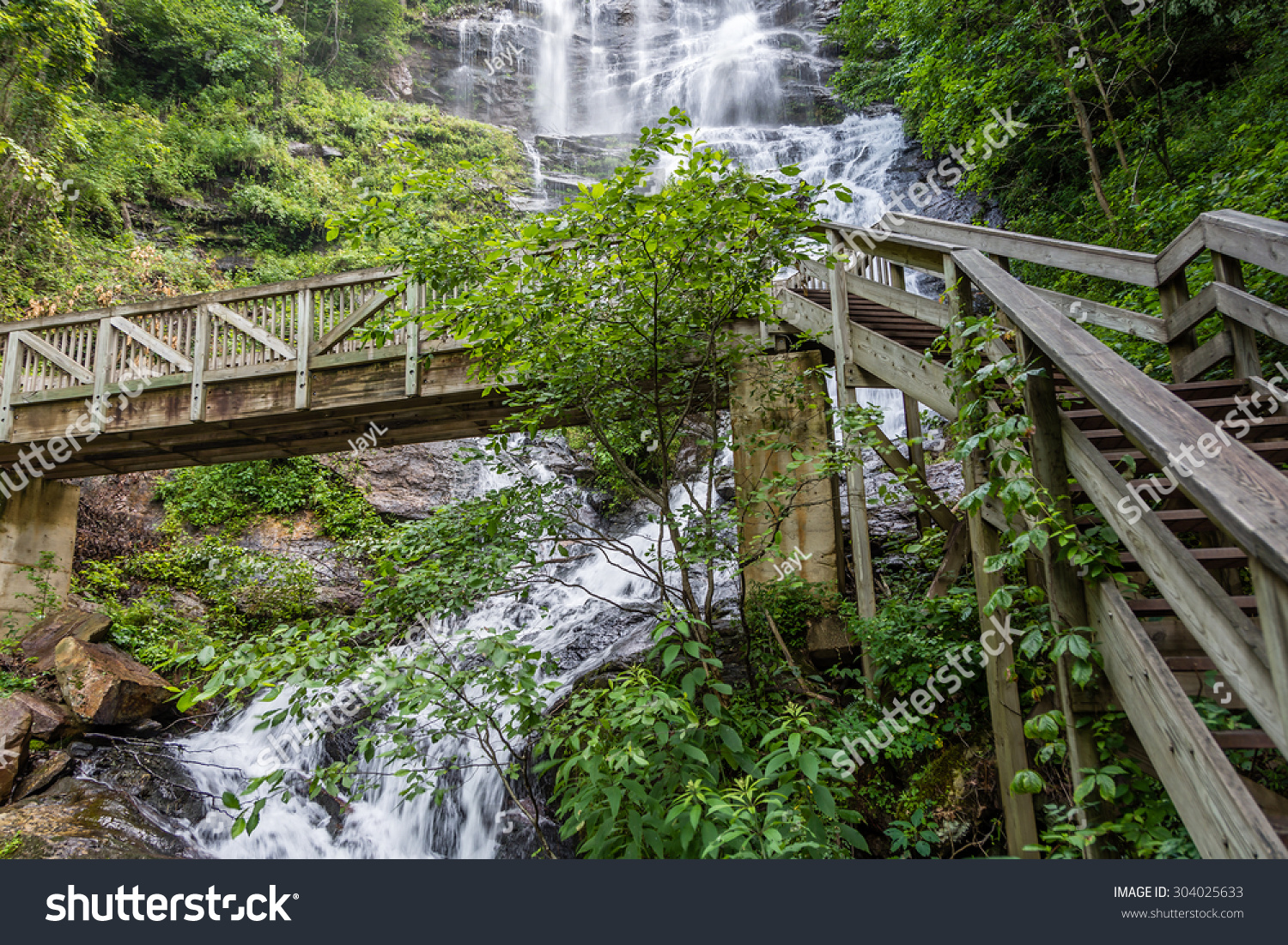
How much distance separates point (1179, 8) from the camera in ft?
32.7

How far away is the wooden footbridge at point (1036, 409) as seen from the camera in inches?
78.7

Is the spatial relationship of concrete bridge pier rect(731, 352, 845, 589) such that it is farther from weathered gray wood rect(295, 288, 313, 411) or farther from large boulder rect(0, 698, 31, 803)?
large boulder rect(0, 698, 31, 803)

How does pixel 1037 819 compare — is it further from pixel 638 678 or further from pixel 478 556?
pixel 478 556

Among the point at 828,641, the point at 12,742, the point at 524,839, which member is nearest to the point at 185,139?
the point at 12,742

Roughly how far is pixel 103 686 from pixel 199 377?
3.75m

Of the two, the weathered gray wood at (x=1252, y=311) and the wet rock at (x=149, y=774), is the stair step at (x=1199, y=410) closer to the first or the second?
the weathered gray wood at (x=1252, y=311)

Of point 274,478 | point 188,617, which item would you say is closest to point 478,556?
point 188,617

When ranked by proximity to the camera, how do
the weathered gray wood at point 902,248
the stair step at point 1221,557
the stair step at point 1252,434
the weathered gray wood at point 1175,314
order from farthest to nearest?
the weathered gray wood at point 902,248, the weathered gray wood at point 1175,314, the stair step at point 1252,434, the stair step at point 1221,557

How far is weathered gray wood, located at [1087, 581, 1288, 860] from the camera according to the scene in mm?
1935

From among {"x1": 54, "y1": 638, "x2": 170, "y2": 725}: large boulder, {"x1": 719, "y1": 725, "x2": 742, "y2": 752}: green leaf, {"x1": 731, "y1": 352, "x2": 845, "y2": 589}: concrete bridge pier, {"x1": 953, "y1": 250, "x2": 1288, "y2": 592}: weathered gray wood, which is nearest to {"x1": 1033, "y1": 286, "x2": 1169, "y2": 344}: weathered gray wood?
{"x1": 731, "y1": 352, "x2": 845, "y2": 589}: concrete bridge pier

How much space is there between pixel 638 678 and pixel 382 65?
30270 millimetres

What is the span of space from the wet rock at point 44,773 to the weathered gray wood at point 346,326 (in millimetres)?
4998

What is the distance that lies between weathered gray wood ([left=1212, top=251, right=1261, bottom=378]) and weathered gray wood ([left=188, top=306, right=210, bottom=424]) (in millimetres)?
9696

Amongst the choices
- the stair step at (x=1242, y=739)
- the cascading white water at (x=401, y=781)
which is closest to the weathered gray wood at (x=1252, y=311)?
the stair step at (x=1242, y=739)
